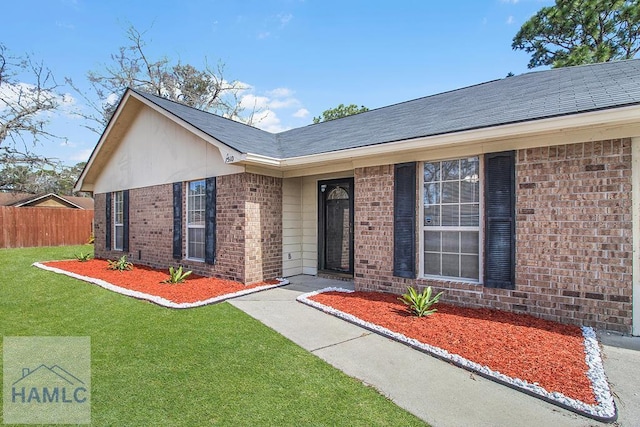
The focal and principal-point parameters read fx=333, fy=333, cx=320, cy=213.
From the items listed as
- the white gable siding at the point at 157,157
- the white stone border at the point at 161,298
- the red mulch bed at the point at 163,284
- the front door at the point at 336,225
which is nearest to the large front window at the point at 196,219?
the white gable siding at the point at 157,157

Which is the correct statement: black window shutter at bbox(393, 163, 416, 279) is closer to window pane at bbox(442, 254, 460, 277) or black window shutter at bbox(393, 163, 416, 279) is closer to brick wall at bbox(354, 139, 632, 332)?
window pane at bbox(442, 254, 460, 277)

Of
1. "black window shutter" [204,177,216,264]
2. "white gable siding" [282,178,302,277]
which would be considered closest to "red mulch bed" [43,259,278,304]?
"black window shutter" [204,177,216,264]

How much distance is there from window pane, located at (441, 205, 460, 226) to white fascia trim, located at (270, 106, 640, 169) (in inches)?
41.8

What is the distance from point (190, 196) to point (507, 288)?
24.2ft

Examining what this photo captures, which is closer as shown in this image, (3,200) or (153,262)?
(153,262)

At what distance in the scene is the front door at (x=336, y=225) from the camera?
7953mm

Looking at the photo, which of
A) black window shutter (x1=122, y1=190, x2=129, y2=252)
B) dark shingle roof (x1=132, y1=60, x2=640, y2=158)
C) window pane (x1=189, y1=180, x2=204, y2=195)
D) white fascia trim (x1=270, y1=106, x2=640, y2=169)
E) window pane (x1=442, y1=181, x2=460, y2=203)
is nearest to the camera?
white fascia trim (x1=270, y1=106, x2=640, y2=169)

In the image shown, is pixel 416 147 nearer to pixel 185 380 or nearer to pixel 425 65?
pixel 185 380

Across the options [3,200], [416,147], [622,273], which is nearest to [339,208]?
[416,147]

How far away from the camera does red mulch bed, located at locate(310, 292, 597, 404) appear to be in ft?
10.6

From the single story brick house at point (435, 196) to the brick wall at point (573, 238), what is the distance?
2 centimetres

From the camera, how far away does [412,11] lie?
926 centimetres

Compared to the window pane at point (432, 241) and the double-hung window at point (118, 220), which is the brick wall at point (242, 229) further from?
the window pane at point (432, 241)
